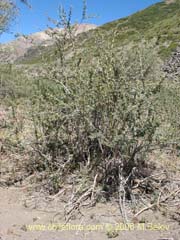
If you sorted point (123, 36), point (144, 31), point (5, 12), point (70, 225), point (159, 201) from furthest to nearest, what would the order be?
point (144, 31) → point (123, 36) → point (5, 12) → point (159, 201) → point (70, 225)

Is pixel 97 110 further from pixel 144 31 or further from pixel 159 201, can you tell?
pixel 144 31

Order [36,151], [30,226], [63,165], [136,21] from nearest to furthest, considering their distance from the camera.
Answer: [30,226], [63,165], [36,151], [136,21]

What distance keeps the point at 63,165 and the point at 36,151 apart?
0.67 metres

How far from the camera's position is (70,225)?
5.16 metres

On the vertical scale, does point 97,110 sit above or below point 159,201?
above

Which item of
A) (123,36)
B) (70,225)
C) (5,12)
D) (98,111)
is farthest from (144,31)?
(70,225)

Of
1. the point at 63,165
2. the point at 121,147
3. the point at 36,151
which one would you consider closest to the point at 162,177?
the point at 121,147

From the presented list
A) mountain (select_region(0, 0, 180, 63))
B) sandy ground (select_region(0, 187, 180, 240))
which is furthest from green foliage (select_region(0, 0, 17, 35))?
sandy ground (select_region(0, 187, 180, 240))

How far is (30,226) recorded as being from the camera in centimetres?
509

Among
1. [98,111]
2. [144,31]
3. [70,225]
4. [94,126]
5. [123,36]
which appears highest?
[144,31]

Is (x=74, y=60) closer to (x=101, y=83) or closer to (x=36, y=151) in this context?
(x=101, y=83)

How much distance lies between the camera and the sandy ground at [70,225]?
4.84 m

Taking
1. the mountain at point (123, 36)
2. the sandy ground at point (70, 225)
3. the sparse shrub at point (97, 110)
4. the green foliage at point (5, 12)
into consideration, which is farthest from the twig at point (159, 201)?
the green foliage at point (5, 12)

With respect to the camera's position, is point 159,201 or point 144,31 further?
point 144,31
